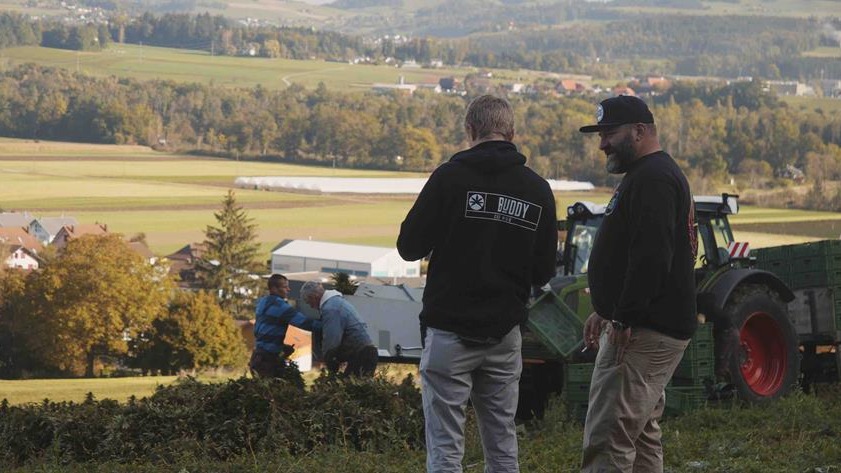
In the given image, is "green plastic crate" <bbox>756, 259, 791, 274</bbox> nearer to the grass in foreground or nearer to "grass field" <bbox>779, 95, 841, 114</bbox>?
the grass in foreground

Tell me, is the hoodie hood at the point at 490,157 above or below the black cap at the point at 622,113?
below

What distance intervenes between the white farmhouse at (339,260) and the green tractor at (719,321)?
55.5 metres

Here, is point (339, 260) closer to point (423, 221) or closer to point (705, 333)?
point (705, 333)

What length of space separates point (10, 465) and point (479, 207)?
4417mm

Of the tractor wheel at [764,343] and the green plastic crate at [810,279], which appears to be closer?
the tractor wheel at [764,343]

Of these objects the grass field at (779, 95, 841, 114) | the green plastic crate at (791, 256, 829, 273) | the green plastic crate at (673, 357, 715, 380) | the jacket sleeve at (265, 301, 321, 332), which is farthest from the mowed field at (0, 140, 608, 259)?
the green plastic crate at (673, 357, 715, 380)

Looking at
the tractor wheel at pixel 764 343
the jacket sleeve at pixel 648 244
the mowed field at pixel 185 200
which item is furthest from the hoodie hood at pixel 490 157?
the mowed field at pixel 185 200

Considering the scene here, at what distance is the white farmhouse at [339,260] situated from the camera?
6912 centimetres

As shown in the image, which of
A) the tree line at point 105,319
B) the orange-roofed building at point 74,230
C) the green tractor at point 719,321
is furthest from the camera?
the orange-roofed building at point 74,230

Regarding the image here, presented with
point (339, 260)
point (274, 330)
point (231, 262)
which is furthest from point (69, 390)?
point (231, 262)

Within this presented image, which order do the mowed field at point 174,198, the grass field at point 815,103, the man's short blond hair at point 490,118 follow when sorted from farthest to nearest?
the grass field at point 815,103, the mowed field at point 174,198, the man's short blond hair at point 490,118

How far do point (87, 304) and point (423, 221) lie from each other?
50.4 metres

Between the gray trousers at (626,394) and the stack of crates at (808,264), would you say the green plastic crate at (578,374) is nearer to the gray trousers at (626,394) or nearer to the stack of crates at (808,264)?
the stack of crates at (808,264)

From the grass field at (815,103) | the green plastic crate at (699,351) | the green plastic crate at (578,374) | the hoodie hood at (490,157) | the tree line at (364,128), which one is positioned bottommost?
the green plastic crate at (578,374)
